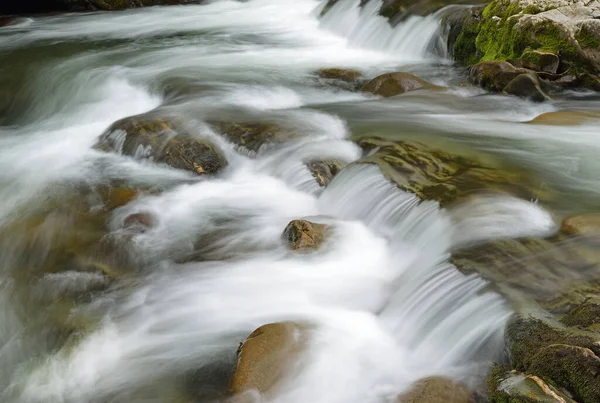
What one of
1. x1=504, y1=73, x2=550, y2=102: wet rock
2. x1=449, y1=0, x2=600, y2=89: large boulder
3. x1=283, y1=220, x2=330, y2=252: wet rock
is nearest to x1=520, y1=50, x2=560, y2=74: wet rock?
x1=449, y1=0, x2=600, y2=89: large boulder

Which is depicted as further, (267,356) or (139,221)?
(139,221)

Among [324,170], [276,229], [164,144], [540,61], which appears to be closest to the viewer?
[276,229]

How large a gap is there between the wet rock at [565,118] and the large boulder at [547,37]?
1257 millimetres

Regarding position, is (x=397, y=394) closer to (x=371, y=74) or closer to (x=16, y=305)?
(x=16, y=305)

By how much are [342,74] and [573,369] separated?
27.0ft

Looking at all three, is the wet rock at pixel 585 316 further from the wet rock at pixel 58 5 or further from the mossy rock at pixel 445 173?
the wet rock at pixel 58 5

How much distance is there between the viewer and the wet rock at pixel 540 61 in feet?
29.1

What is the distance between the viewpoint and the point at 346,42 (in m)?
13.5

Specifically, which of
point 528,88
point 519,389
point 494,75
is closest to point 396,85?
point 494,75

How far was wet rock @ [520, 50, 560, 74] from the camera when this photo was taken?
8.87m

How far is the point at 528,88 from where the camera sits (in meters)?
8.24

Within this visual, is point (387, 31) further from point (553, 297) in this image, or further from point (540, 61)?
point (553, 297)

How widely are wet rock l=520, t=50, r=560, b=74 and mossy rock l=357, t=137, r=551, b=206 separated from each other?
3785 mm

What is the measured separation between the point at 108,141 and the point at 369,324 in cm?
518
